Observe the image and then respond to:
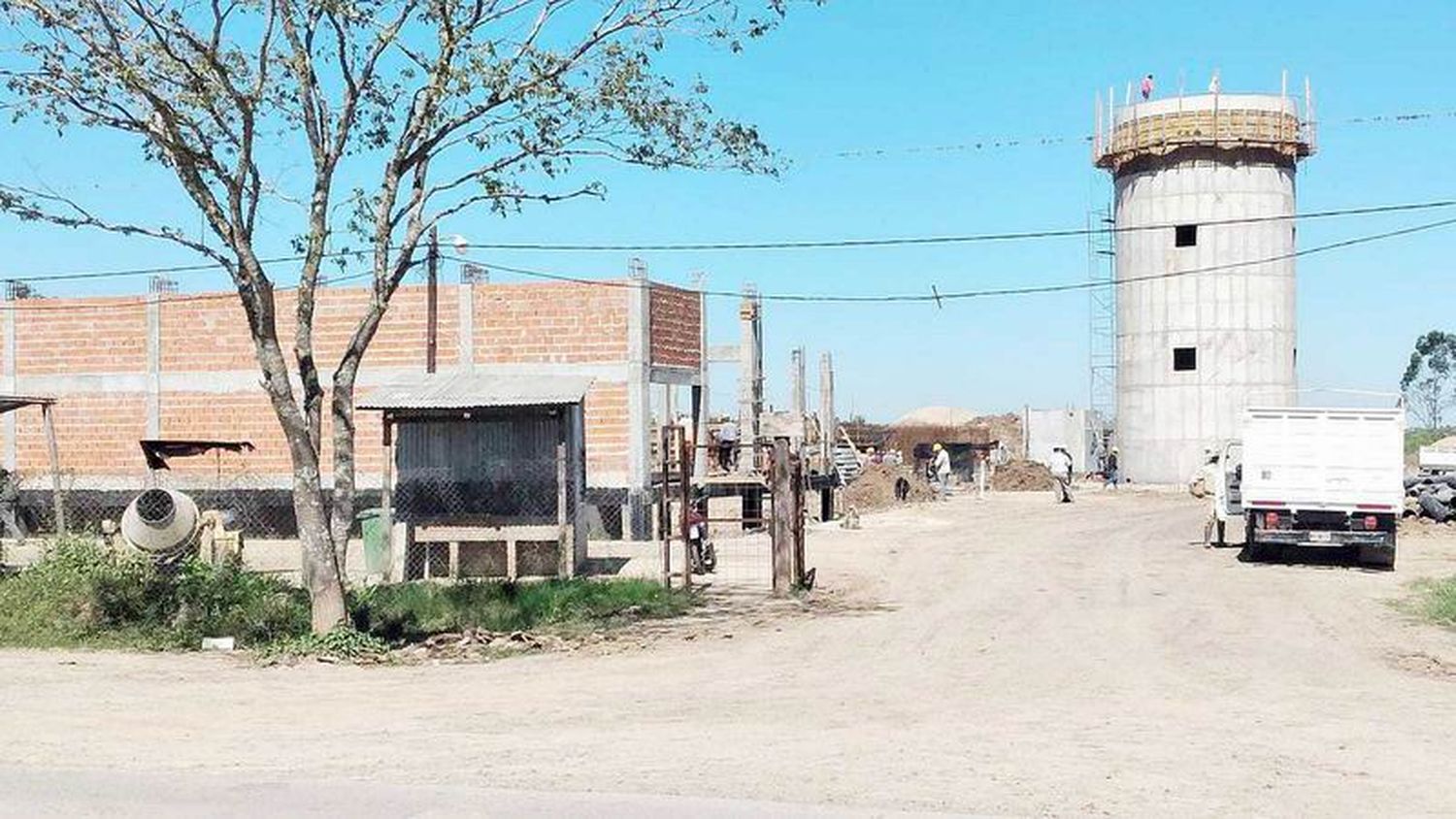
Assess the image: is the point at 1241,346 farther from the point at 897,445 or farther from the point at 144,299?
the point at 144,299

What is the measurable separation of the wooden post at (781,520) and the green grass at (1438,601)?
7678 mm

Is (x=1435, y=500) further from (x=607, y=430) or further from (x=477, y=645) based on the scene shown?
(x=477, y=645)

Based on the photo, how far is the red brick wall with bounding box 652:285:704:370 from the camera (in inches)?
1125

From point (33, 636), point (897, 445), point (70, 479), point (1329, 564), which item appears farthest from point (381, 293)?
point (897, 445)

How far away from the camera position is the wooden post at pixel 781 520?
18.4 metres

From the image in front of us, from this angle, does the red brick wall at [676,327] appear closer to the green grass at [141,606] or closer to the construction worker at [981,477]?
the green grass at [141,606]

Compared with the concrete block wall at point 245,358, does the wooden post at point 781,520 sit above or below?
below

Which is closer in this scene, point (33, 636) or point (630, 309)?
point (33, 636)

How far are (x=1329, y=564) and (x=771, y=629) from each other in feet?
37.6

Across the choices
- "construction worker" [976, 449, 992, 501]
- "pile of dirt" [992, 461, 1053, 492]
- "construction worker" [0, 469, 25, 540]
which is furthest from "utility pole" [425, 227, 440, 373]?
"pile of dirt" [992, 461, 1053, 492]

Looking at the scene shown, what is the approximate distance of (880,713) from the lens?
428 inches

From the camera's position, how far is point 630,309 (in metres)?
27.9

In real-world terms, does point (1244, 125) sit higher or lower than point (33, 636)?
higher

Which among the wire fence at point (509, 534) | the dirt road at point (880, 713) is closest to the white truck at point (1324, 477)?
the dirt road at point (880, 713)
